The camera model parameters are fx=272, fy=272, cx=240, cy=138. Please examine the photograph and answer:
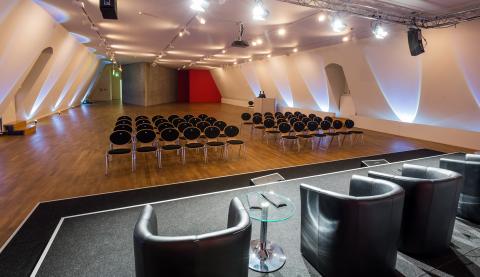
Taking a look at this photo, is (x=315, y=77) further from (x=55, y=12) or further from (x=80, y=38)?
(x=55, y=12)

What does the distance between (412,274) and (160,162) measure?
5.15 metres

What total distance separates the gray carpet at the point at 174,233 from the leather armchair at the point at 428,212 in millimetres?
148

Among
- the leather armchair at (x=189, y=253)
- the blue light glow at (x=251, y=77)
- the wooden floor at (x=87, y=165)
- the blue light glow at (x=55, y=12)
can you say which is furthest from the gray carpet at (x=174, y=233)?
the blue light glow at (x=251, y=77)

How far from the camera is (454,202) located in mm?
3035

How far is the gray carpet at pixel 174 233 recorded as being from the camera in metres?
2.69

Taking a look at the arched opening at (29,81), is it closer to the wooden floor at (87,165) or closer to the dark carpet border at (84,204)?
the wooden floor at (87,165)

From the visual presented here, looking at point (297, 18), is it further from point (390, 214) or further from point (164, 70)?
point (164, 70)

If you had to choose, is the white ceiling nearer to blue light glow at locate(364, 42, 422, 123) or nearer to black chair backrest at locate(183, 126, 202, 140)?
blue light glow at locate(364, 42, 422, 123)

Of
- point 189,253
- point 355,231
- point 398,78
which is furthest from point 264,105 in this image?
point 189,253

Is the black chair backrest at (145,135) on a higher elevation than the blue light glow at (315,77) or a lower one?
lower

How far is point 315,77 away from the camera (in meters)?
14.6

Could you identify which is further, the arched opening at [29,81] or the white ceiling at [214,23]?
the arched opening at [29,81]

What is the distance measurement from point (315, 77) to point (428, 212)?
41.2 ft

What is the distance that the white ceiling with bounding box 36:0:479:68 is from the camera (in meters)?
6.79
